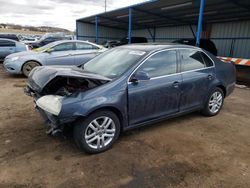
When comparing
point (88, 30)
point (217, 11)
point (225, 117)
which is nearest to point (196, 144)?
point (225, 117)

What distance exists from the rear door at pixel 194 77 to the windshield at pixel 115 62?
94 cm

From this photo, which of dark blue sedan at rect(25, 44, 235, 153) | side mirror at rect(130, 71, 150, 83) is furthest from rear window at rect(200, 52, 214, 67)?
side mirror at rect(130, 71, 150, 83)

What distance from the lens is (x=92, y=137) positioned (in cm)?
301

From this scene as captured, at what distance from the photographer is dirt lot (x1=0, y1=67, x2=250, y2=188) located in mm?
2549

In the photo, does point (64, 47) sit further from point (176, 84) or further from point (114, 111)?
point (114, 111)

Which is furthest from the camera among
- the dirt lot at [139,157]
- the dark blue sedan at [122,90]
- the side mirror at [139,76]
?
the side mirror at [139,76]

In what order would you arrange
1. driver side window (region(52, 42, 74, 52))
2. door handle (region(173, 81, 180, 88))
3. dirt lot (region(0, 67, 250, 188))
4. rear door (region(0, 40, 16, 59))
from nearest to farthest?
dirt lot (region(0, 67, 250, 188)) < door handle (region(173, 81, 180, 88)) < driver side window (region(52, 42, 74, 52)) < rear door (region(0, 40, 16, 59))

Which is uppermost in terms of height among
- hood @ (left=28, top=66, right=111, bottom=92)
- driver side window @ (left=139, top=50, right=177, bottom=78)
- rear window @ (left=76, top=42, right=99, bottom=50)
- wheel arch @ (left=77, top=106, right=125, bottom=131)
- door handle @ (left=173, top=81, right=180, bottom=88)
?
rear window @ (left=76, top=42, right=99, bottom=50)

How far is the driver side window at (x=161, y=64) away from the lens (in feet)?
11.4

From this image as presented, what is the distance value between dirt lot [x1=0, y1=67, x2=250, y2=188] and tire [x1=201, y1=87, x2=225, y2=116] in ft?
0.76

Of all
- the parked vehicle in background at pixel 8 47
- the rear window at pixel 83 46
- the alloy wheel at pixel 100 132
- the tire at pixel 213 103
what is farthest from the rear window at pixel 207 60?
the parked vehicle in background at pixel 8 47

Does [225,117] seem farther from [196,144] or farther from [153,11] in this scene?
[153,11]

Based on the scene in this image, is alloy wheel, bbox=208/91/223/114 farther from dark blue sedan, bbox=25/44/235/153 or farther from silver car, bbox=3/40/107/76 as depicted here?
silver car, bbox=3/40/107/76

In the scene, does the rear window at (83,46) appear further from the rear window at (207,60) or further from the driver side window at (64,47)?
the rear window at (207,60)
